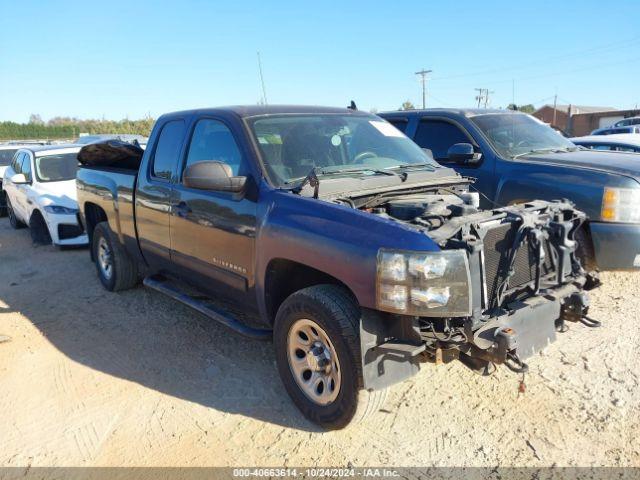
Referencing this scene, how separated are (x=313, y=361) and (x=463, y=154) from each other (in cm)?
344

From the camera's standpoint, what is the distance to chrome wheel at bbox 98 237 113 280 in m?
5.89

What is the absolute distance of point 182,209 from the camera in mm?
4234

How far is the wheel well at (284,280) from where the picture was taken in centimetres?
337

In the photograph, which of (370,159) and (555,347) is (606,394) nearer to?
(555,347)

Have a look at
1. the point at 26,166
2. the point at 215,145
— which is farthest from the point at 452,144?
the point at 26,166

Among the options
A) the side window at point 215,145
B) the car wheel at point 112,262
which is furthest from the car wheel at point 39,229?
the side window at point 215,145

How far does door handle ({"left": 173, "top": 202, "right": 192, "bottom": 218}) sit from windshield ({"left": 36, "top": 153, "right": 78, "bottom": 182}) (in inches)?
220

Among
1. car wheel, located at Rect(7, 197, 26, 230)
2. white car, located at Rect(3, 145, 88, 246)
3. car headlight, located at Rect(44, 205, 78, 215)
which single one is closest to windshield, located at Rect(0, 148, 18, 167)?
car wheel, located at Rect(7, 197, 26, 230)

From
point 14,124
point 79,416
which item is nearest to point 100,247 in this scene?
point 79,416

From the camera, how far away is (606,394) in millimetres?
3469

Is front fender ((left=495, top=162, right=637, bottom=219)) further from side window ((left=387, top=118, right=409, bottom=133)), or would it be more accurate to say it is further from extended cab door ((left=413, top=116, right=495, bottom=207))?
side window ((left=387, top=118, right=409, bottom=133))

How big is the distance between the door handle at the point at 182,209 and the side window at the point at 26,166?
19.4ft

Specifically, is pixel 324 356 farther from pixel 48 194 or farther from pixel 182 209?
pixel 48 194

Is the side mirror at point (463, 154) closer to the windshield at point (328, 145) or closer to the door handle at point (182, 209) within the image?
the windshield at point (328, 145)
